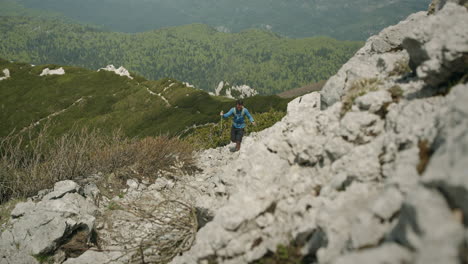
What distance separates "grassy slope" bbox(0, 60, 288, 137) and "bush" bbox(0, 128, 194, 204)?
3685cm

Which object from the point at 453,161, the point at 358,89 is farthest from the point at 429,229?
the point at 358,89

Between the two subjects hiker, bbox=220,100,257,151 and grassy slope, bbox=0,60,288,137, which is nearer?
hiker, bbox=220,100,257,151

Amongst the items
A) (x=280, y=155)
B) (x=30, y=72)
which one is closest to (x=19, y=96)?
(x=30, y=72)

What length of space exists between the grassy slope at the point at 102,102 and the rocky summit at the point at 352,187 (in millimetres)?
42717

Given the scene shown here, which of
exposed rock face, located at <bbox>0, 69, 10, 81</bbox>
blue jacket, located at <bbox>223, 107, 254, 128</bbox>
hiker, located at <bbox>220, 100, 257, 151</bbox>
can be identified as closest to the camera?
hiker, located at <bbox>220, 100, 257, 151</bbox>

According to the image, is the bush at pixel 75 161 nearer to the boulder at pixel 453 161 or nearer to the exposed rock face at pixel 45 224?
the exposed rock face at pixel 45 224

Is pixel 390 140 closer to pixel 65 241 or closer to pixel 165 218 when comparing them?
pixel 165 218

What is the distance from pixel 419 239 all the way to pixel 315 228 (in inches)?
79.3

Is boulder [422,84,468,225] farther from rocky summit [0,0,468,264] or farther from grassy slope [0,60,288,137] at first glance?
grassy slope [0,60,288,137]

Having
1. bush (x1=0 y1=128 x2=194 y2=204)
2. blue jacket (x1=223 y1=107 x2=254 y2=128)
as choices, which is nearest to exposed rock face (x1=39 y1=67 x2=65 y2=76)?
bush (x1=0 y1=128 x2=194 y2=204)

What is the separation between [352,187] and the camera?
17.1 feet

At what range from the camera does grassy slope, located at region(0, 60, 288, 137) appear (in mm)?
68500

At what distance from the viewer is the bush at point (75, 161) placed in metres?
12.0

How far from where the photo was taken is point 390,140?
558 cm
